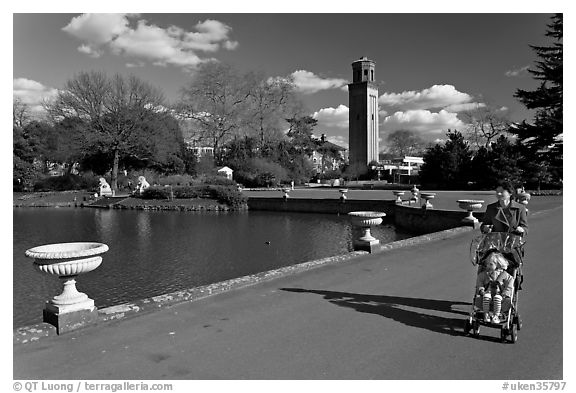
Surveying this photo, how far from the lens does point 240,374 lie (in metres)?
3.84

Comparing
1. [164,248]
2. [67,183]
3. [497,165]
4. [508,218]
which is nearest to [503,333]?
[508,218]

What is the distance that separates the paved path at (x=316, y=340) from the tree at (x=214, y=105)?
45163 millimetres

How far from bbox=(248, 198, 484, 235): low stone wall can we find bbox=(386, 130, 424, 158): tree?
196 feet

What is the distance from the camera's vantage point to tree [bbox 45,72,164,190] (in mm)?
40844

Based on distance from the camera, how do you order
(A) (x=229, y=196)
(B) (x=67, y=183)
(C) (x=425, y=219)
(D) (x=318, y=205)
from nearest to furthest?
(C) (x=425, y=219), (D) (x=318, y=205), (A) (x=229, y=196), (B) (x=67, y=183)

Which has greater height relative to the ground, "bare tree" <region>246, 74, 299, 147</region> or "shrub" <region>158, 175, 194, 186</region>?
"bare tree" <region>246, 74, 299, 147</region>

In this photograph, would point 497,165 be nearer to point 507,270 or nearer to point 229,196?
point 229,196

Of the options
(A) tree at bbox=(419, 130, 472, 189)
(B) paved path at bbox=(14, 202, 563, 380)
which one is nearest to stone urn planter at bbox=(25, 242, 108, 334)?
(B) paved path at bbox=(14, 202, 563, 380)

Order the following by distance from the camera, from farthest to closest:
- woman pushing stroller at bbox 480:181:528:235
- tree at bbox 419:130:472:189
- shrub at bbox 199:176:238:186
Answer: shrub at bbox 199:176:238:186
tree at bbox 419:130:472:189
woman pushing stroller at bbox 480:181:528:235

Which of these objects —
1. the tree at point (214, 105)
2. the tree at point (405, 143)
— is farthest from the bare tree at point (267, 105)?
the tree at point (405, 143)

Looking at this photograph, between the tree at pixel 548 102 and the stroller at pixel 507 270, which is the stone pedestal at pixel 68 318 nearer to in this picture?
the stroller at pixel 507 270

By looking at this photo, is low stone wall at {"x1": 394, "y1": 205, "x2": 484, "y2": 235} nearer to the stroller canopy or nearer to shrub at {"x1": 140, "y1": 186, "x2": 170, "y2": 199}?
the stroller canopy

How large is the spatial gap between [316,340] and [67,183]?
4998 centimetres

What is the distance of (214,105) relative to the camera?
49.9 metres
